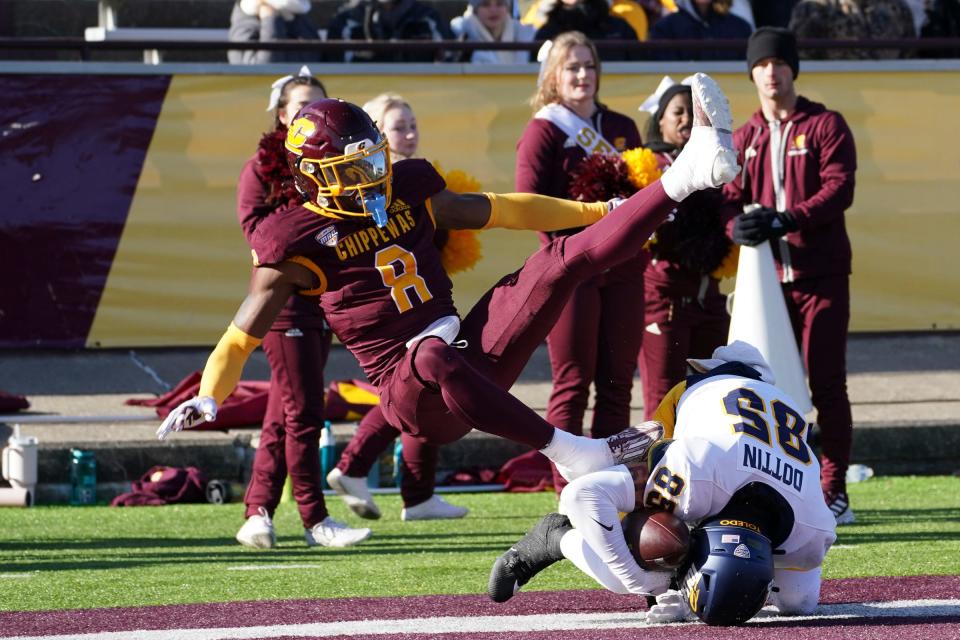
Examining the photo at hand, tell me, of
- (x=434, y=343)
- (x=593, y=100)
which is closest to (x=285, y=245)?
(x=434, y=343)

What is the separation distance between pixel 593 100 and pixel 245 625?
353 cm

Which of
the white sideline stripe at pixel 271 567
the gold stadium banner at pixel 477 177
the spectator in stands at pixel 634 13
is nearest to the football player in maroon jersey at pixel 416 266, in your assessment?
the white sideline stripe at pixel 271 567

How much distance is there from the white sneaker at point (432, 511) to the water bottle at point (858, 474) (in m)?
2.39

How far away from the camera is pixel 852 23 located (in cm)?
1152

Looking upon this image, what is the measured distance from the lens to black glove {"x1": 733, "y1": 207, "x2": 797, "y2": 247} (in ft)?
23.8

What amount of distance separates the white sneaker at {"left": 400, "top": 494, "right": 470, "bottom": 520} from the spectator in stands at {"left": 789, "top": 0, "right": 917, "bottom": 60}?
4919mm

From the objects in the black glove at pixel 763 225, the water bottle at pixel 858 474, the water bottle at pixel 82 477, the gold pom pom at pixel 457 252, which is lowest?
the water bottle at pixel 82 477

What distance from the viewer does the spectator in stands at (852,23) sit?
449 inches

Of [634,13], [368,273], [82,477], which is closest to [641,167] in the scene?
[368,273]

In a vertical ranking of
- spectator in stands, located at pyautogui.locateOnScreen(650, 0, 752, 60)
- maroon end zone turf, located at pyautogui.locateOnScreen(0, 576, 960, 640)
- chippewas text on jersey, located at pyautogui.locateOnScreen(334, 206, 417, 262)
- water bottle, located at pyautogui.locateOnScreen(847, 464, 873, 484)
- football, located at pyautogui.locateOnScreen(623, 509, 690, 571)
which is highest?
spectator in stands, located at pyautogui.locateOnScreen(650, 0, 752, 60)

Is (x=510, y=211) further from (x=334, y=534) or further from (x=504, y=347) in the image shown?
(x=334, y=534)

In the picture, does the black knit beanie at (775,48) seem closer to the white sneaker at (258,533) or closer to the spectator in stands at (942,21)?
the white sneaker at (258,533)

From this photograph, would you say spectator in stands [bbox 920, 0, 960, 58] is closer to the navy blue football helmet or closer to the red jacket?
the red jacket

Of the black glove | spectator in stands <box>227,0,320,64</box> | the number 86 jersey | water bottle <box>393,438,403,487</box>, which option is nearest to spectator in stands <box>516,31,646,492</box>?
the black glove
